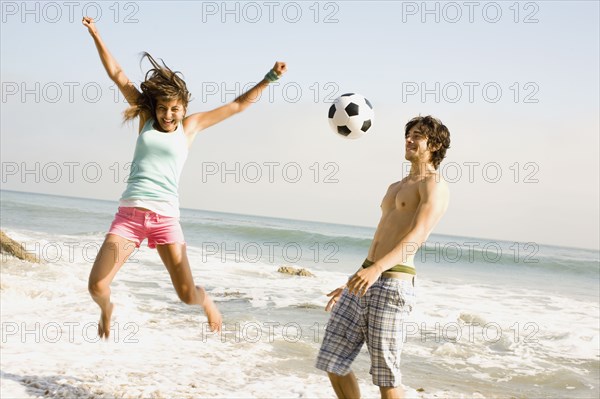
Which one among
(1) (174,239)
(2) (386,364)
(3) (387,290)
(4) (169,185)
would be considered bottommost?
(2) (386,364)

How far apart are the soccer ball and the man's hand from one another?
6.68ft

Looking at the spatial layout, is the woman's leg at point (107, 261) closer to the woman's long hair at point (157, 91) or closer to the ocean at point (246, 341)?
the woman's long hair at point (157, 91)

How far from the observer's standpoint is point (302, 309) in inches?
431

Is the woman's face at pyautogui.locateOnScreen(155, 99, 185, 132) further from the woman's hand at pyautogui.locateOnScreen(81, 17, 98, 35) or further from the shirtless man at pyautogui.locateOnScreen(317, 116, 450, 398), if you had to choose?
the shirtless man at pyautogui.locateOnScreen(317, 116, 450, 398)

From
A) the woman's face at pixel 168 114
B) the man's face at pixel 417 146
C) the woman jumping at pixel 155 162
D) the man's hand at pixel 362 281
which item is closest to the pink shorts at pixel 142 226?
the woman jumping at pixel 155 162

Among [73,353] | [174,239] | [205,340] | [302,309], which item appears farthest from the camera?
[302,309]

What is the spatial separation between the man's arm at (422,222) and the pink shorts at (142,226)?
140cm

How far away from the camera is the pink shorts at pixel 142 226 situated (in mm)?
4160

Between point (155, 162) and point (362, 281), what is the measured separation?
5.13ft

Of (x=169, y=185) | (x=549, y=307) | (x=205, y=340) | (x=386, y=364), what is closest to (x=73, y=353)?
(x=205, y=340)

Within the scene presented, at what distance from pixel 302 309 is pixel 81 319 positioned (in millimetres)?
4061

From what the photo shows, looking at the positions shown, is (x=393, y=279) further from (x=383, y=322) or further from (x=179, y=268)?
Answer: (x=179, y=268)

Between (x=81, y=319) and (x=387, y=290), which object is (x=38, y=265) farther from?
(x=387, y=290)

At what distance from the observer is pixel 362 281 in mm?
3592
